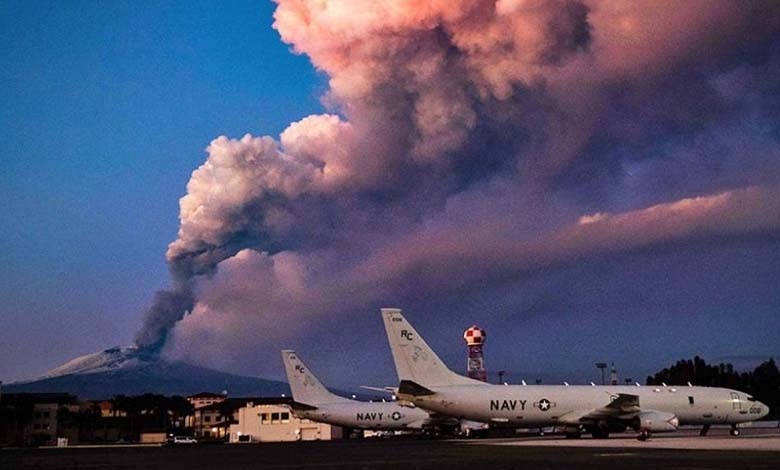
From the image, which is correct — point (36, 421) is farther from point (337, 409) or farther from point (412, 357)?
point (412, 357)

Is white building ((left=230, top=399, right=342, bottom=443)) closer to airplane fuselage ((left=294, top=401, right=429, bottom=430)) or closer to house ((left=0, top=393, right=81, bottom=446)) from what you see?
airplane fuselage ((left=294, top=401, right=429, bottom=430))

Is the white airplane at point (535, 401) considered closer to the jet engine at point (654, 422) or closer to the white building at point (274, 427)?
the jet engine at point (654, 422)

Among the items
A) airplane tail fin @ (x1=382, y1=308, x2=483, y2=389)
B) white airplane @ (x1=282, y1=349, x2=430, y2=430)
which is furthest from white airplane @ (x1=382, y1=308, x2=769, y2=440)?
white airplane @ (x1=282, y1=349, x2=430, y2=430)

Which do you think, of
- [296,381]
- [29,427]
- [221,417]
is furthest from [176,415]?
[296,381]

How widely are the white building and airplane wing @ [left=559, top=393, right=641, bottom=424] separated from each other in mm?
50667

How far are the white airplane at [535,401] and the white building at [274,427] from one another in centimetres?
4947

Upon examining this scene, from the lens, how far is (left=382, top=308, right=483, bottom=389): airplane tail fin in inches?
2562

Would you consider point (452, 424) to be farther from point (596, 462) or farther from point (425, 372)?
point (596, 462)

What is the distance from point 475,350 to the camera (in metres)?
145

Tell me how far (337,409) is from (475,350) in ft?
217

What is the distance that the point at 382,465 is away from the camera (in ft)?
109

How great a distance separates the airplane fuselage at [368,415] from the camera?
268 ft

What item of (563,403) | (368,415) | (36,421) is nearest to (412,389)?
(563,403)

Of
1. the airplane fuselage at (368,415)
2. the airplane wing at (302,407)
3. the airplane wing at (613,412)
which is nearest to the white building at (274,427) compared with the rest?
the airplane fuselage at (368,415)
